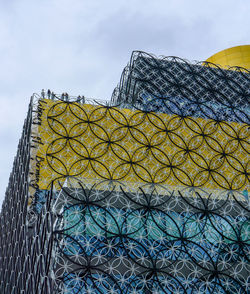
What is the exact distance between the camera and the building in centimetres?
1659

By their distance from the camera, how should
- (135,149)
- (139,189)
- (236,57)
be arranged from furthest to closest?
(236,57) < (135,149) < (139,189)

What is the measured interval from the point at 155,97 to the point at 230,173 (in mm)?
8076

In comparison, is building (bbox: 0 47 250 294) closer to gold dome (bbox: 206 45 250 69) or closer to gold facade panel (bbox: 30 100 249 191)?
gold facade panel (bbox: 30 100 249 191)

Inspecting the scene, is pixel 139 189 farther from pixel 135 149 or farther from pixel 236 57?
pixel 236 57

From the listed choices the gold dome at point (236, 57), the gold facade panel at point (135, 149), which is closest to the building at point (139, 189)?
the gold facade panel at point (135, 149)

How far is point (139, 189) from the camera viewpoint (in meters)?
20.4

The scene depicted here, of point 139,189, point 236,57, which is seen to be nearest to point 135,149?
point 139,189

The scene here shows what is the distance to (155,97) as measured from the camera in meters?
33.2

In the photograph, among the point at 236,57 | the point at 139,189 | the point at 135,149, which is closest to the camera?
the point at 139,189

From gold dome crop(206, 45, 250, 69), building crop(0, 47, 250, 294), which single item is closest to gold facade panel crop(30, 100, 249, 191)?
building crop(0, 47, 250, 294)

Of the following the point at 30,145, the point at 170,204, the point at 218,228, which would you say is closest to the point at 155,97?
the point at 30,145

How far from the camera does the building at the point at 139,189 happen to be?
16.6 metres

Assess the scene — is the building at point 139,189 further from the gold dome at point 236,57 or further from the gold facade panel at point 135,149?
the gold dome at point 236,57

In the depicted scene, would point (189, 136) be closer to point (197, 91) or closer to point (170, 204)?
point (197, 91)
